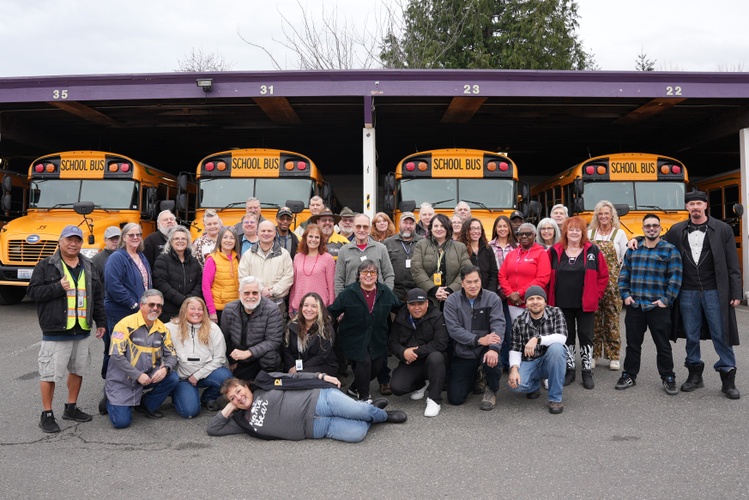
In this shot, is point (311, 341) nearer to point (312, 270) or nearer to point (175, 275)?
point (312, 270)

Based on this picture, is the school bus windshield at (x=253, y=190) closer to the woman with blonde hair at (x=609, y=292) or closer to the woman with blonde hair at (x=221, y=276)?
the woman with blonde hair at (x=221, y=276)

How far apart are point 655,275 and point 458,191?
4725 mm

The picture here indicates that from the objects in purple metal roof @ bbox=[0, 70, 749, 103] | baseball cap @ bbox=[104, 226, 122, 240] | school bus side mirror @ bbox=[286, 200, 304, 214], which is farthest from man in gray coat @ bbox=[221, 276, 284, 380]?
purple metal roof @ bbox=[0, 70, 749, 103]

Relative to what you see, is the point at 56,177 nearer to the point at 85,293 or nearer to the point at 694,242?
the point at 85,293

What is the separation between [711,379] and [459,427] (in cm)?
276

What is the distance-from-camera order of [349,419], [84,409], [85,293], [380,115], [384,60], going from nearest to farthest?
[349,419]
[85,293]
[84,409]
[380,115]
[384,60]

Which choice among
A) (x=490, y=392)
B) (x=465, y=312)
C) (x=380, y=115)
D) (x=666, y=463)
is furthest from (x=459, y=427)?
(x=380, y=115)

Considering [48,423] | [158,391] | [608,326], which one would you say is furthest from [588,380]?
[48,423]

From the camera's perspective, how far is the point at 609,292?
5.78 metres

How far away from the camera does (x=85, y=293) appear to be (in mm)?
4574

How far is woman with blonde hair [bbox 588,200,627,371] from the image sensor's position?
5.77 m

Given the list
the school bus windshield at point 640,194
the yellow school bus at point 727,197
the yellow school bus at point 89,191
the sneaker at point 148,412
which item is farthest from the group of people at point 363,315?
the yellow school bus at point 727,197

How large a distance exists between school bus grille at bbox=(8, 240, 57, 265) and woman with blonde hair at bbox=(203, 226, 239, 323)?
203 inches

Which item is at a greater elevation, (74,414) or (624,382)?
(624,382)
